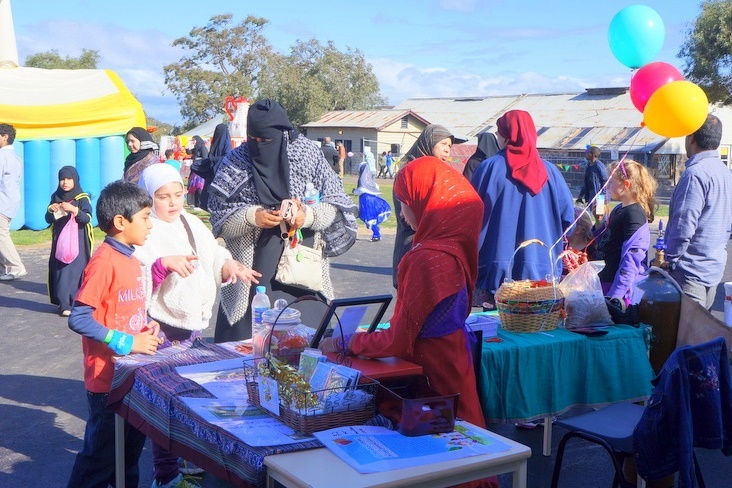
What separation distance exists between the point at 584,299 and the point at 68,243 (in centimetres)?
592

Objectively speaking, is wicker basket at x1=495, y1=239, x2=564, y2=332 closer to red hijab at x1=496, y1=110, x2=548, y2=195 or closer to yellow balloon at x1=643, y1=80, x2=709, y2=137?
red hijab at x1=496, y1=110, x2=548, y2=195

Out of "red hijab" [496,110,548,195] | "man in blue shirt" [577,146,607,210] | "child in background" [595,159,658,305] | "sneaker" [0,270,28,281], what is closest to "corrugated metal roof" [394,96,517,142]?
"man in blue shirt" [577,146,607,210]

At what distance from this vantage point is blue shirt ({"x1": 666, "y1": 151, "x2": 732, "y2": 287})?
16.6ft

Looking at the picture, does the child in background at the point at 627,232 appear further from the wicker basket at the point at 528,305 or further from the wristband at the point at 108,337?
the wristband at the point at 108,337

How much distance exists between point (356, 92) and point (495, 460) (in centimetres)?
6354

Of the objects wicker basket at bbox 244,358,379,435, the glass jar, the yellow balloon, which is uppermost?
the yellow balloon

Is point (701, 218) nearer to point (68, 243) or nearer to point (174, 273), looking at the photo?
point (174, 273)

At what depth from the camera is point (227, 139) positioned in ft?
41.8

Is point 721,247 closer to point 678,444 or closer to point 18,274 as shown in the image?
point 678,444

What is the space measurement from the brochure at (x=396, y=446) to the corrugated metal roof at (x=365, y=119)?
152 ft

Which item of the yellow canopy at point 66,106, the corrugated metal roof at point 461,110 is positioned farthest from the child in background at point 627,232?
the corrugated metal roof at point 461,110

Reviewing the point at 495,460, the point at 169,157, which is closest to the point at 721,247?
the point at 495,460

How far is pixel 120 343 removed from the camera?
130 inches

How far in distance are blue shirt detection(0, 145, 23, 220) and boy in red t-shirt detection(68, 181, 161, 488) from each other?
286 inches
